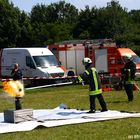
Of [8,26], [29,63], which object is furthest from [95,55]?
[8,26]

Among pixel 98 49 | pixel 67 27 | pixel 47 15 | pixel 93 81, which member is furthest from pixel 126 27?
pixel 93 81

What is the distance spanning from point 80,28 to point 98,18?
5287 millimetres

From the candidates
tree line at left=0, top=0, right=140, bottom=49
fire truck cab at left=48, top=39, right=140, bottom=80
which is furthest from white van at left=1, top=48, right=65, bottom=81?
tree line at left=0, top=0, right=140, bottom=49

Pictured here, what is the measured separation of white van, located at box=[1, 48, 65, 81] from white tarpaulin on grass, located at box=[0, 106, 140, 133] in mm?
16814

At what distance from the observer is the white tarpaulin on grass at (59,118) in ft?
43.4

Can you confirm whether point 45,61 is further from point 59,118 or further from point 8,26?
point 8,26

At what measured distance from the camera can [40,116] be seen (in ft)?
50.3

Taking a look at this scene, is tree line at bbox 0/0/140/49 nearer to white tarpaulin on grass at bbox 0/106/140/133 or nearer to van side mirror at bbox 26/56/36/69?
van side mirror at bbox 26/56/36/69

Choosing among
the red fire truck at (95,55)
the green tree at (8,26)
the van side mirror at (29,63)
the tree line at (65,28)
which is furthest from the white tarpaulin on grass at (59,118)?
the green tree at (8,26)

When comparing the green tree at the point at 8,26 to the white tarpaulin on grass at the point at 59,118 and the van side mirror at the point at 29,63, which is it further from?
the white tarpaulin on grass at the point at 59,118

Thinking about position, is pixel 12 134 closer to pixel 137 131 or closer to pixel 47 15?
pixel 137 131

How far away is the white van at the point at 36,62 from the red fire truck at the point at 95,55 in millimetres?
2905

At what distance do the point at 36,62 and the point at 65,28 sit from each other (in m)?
56.8

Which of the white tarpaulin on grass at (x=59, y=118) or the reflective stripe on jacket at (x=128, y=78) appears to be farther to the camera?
the reflective stripe on jacket at (x=128, y=78)
